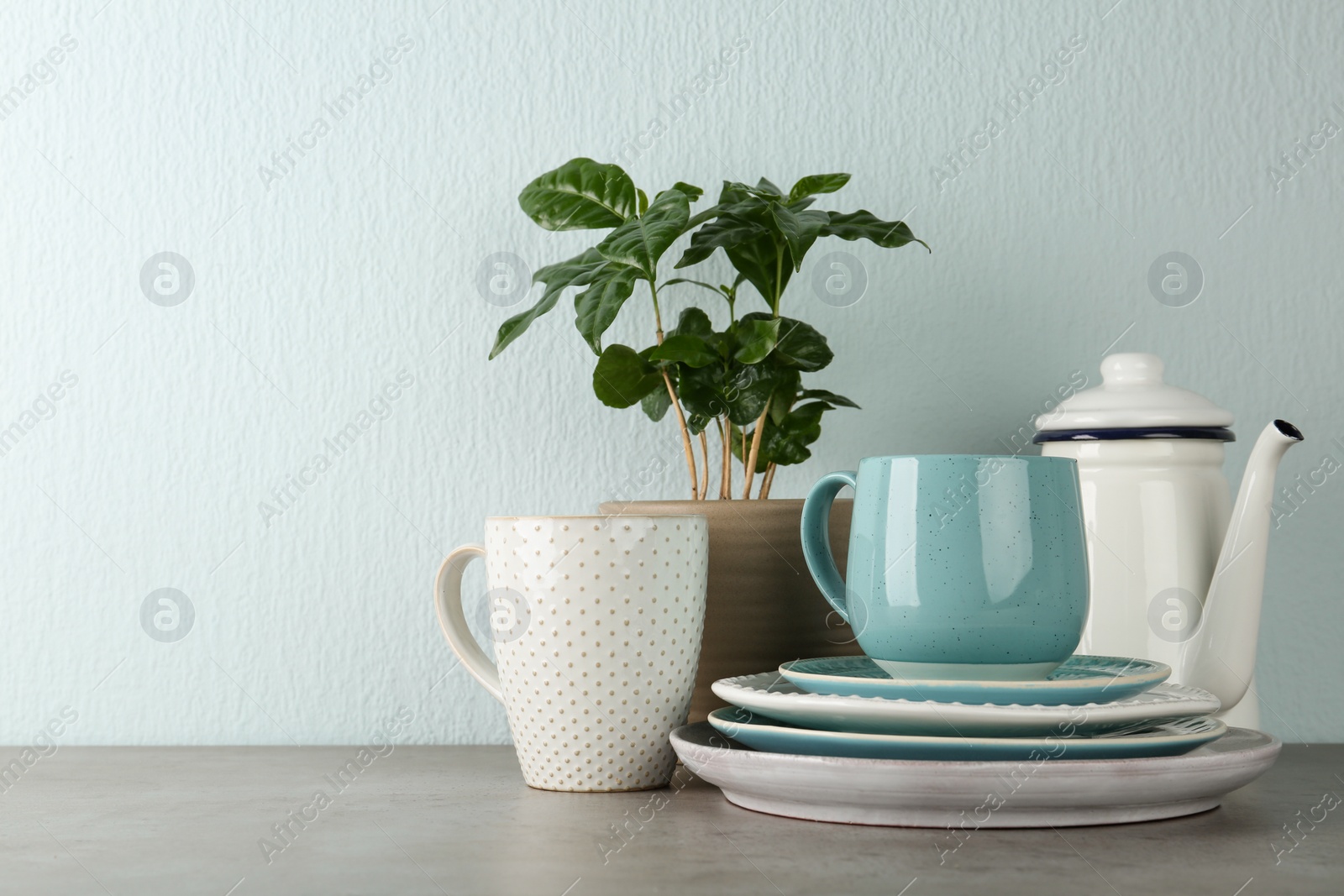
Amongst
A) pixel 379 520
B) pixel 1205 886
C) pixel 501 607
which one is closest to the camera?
pixel 1205 886

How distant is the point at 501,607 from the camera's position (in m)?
0.66

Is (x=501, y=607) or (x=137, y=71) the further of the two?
(x=137, y=71)

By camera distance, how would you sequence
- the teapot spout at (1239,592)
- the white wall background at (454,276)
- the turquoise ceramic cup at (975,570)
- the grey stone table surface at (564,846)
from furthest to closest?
the white wall background at (454,276) < the teapot spout at (1239,592) < the turquoise ceramic cup at (975,570) < the grey stone table surface at (564,846)

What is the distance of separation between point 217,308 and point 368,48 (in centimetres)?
26

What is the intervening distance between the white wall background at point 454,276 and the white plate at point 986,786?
1.20ft

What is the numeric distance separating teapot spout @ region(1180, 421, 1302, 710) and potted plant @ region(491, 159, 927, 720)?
9.2 inches

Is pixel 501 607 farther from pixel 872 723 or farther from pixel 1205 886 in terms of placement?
pixel 1205 886

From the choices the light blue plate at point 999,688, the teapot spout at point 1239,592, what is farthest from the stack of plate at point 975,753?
the teapot spout at point 1239,592

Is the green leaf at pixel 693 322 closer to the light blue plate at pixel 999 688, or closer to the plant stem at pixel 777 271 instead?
the plant stem at pixel 777 271

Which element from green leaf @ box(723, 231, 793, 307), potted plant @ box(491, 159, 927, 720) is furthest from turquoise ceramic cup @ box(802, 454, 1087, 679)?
green leaf @ box(723, 231, 793, 307)

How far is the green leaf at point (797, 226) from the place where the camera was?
0.70 metres

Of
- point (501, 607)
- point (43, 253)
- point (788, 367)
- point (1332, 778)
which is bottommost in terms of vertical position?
point (1332, 778)

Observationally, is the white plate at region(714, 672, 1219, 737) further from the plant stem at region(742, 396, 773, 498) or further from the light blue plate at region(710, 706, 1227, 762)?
the plant stem at region(742, 396, 773, 498)

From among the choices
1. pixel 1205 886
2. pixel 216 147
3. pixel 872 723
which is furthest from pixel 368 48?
pixel 1205 886
